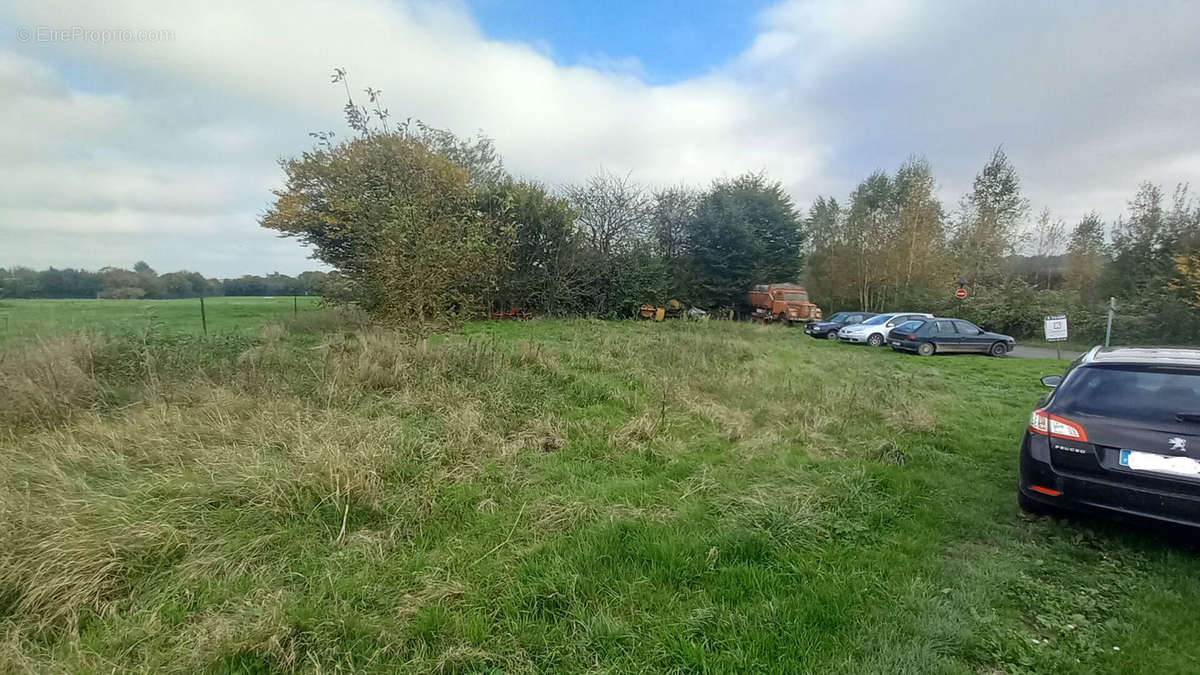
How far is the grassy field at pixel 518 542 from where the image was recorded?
2.17m

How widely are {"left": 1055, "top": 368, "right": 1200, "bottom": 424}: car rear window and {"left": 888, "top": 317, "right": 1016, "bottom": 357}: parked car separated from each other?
13.4m

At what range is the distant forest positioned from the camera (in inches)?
394

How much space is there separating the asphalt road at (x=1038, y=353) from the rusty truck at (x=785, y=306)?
25.9 feet

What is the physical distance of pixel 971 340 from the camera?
599 inches

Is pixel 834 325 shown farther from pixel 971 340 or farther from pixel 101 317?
pixel 101 317

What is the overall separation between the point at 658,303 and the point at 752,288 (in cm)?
655

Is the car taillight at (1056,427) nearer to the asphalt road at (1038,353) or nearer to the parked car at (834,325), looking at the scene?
the asphalt road at (1038,353)

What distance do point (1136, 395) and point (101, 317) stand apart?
1375 centimetres

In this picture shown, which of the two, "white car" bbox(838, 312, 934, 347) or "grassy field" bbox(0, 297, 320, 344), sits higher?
"grassy field" bbox(0, 297, 320, 344)

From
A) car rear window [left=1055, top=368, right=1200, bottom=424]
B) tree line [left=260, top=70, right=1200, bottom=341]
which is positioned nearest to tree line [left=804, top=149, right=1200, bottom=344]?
tree line [left=260, top=70, right=1200, bottom=341]

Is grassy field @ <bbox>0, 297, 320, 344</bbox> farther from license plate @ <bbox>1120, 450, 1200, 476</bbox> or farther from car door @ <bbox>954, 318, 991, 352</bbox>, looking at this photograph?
car door @ <bbox>954, 318, 991, 352</bbox>

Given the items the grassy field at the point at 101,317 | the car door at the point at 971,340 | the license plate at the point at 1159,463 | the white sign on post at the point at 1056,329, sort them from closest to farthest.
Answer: the license plate at the point at 1159,463, the grassy field at the point at 101,317, the white sign on post at the point at 1056,329, the car door at the point at 971,340

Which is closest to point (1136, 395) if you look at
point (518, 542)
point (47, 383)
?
point (518, 542)

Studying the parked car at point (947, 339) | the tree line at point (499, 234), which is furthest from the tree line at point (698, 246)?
the parked car at point (947, 339)
